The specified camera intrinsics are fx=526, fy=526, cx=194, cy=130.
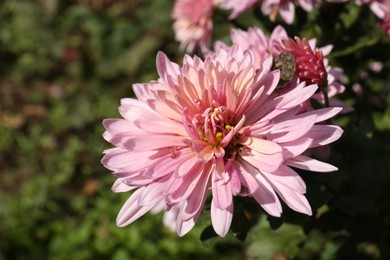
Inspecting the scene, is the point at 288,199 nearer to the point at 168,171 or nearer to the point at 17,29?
the point at 168,171

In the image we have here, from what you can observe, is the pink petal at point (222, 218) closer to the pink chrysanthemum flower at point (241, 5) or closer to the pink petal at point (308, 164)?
the pink petal at point (308, 164)

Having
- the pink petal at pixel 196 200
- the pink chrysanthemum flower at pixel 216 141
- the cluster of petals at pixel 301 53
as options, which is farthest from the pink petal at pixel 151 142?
the cluster of petals at pixel 301 53

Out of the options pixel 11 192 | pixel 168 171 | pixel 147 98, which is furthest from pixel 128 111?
pixel 11 192

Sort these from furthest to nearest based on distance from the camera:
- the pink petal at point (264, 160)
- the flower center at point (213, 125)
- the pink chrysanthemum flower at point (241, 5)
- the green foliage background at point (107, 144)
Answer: the pink chrysanthemum flower at point (241, 5)
the green foliage background at point (107, 144)
the flower center at point (213, 125)
the pink petal at point (264, 160)

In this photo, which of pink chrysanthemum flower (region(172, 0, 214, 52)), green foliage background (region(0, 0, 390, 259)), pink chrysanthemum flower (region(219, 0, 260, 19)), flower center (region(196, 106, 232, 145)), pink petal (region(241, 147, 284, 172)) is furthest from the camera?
pink chrysanthemum flower (region(172, 0, 214, 52))

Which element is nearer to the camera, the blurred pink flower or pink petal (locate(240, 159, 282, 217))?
pink petal (locate(240, 159, 282, 217))

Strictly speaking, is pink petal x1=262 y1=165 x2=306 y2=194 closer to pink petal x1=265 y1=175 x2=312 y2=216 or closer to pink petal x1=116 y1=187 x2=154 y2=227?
pink petal x1=265 y1=175 x2=312 y2=216

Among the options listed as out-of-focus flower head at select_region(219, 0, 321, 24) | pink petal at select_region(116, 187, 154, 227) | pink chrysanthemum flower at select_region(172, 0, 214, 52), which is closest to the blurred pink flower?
out-of-focus flower head at select_region(219, 0, 321, 24)

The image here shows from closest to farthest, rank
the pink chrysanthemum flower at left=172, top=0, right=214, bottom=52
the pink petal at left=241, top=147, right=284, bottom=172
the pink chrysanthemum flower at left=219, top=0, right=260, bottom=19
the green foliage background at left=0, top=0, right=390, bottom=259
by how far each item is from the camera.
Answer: the pink petal at left=241, top=147, right=284, bottom=172 → the green foliage background at left=0, top=0, right=390, bottom=259 → the pink chrysanthemum flower at left=219, top=0, right=260, bottom=19 → the pink chrysanthemum flower at left=172, top=0, right=214, bottom=52
